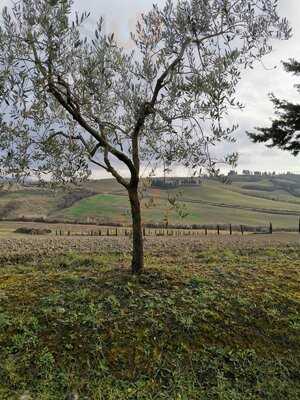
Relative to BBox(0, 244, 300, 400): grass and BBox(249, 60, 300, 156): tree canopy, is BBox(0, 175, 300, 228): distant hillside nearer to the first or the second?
BBox(249, 60, 300, 156): tree canopy

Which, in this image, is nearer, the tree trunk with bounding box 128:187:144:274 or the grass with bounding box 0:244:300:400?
the grass with bounding box 0:244:300:400

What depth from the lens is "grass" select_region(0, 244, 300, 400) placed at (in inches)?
326

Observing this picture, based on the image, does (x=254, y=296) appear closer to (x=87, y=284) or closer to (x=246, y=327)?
(x=246, y=327)

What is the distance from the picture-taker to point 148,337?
967cm

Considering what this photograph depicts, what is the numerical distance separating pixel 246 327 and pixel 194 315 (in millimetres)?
1390

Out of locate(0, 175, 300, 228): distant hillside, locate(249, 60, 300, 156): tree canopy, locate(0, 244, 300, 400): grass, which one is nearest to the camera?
locate(0, 244, 300, 400): grass

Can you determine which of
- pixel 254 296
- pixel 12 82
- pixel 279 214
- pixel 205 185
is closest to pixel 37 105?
pixel 12 82

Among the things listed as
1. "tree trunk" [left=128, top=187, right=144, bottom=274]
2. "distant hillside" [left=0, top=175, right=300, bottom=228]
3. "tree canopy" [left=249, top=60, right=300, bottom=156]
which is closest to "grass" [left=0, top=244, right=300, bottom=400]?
"tree trunk" [left=128, top=187, right=144, bottom=274]

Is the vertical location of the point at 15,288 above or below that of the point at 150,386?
above

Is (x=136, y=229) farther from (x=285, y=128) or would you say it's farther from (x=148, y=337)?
(x=285, y=128)

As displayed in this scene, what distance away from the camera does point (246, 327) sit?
10586mm

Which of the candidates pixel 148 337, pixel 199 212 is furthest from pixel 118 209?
pixel 148 337

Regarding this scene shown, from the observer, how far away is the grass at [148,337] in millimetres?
8289

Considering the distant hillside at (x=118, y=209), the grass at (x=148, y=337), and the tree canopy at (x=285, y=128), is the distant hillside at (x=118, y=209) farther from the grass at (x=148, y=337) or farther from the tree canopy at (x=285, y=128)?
the grass at (x=148, y=337)
